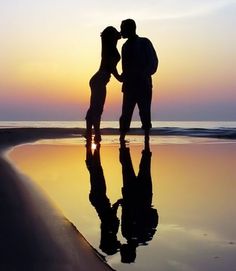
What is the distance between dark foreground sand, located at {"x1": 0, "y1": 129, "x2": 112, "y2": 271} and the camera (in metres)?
2.46

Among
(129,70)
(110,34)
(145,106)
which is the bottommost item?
(145,106)

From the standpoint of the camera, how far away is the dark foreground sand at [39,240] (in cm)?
246

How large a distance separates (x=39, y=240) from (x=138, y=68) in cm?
904

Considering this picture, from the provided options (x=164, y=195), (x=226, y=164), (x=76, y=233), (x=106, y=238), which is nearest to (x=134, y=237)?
(x=106, y=238)

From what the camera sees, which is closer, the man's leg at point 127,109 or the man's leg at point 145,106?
the man's leg at point 145,106

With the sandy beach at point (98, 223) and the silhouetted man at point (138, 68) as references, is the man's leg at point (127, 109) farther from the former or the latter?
the sandy beach at point (98, 223)

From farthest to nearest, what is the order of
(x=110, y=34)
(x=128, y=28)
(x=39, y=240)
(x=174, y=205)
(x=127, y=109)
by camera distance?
(x=127, y=109) < (x=110, y=34) < (x=128, y=28) < (x=174, y=205) < (x=39, y=240)

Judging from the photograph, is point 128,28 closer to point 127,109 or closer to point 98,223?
point 127,109

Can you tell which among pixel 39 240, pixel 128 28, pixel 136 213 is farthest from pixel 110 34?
pixel 39 240

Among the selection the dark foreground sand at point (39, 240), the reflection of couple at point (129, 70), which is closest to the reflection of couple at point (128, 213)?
the dark foreground sand at point (39, 240)

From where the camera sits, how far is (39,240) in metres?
2.90

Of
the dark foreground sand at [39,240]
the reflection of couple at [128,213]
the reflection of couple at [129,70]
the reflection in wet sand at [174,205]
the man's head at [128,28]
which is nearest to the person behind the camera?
the dark foreground sand at [39,240]

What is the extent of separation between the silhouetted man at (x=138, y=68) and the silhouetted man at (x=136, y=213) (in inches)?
198

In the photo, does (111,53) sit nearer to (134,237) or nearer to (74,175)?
(74,175)
